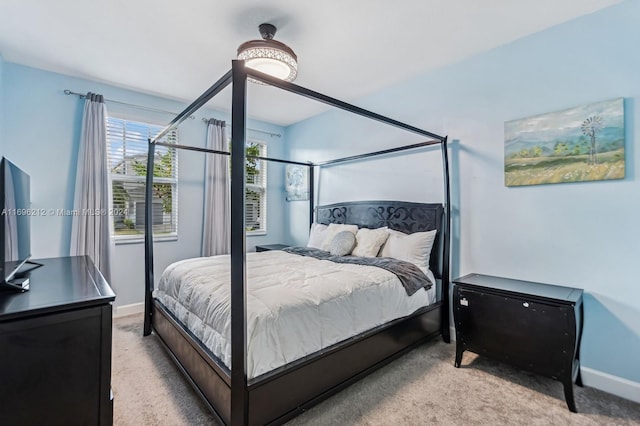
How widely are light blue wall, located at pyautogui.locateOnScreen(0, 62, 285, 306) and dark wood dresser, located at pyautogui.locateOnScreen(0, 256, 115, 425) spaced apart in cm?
233

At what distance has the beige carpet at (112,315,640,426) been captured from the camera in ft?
5.72

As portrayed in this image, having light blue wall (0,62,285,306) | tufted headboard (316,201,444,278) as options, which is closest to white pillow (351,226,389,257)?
tufted headboard (316,201,444,278)

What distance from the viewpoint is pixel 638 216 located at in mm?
1969

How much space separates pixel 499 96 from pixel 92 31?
11.2ft

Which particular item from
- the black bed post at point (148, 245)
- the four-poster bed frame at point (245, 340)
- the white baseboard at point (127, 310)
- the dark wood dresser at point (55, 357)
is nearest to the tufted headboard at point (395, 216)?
the four-poster bed frame at point (245, 340)

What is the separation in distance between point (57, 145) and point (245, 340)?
10.4 feet

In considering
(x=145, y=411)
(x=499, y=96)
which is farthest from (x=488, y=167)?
(x=145, y=411)

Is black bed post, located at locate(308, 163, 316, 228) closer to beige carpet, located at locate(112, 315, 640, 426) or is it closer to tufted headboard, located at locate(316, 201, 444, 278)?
tufted headboard, located at locate(316, 201, 444, 278)

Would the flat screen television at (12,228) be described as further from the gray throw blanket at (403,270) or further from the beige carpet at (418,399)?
the gray throw blanket at (403,270)

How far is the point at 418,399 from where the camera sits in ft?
6.34

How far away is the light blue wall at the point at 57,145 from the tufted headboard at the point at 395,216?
6.72ft

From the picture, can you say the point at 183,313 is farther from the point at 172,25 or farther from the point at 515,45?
the point at 515,45

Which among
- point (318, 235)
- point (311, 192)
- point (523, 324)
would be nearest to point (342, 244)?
A: point (318, 235)

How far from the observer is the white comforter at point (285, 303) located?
159 cm
